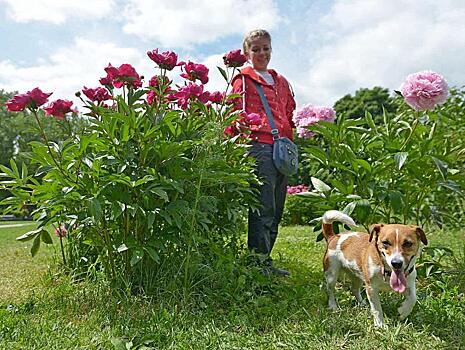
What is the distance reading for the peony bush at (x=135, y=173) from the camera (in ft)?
10.2

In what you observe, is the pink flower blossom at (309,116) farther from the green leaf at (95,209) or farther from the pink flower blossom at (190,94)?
the green leaf at (95,209)

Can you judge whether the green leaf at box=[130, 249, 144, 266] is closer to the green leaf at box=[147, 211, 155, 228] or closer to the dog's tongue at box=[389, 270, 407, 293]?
the green leaf at box=[147, 211, 155, 228]

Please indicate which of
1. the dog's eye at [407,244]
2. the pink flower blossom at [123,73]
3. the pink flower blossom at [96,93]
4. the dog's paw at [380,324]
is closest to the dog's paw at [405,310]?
the dog's paw at [380,324]

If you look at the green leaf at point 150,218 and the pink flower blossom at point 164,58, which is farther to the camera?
the pink flower blossom at point 164,58

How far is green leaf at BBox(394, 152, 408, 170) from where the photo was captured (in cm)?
365

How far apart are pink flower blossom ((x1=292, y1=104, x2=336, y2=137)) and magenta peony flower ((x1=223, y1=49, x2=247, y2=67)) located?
1.05 meters

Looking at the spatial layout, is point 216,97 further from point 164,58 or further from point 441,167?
point 441,167

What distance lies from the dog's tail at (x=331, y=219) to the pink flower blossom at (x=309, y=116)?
3.41ft

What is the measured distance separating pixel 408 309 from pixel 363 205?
983 millimetres

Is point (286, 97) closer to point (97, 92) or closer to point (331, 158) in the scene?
point (331, 158)

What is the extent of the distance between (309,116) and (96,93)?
2.07 metres

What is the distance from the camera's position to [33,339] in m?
2.79

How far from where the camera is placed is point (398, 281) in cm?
287

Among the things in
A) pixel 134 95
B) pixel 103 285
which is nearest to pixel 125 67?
pixel 134 95
